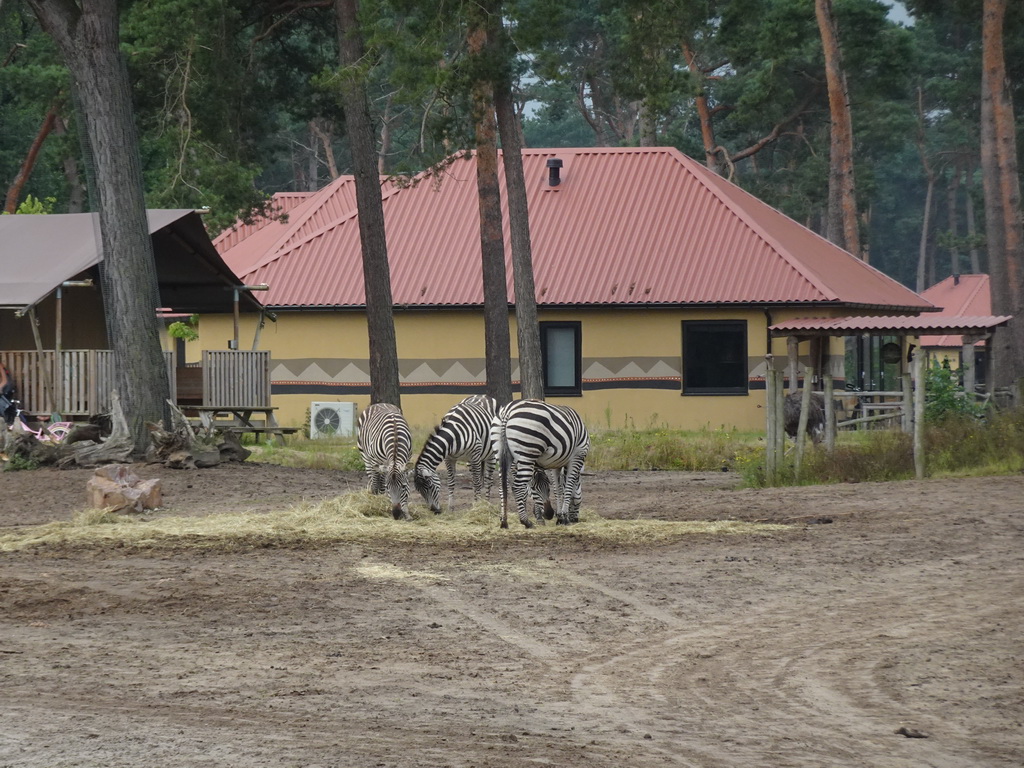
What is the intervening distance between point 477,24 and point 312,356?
44.3 ft

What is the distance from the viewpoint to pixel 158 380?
2311cm

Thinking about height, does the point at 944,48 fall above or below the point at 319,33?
above

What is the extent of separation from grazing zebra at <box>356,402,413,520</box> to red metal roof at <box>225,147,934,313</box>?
15725 mm

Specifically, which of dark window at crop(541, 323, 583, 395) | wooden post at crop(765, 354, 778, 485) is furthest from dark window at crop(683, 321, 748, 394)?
wooden post at crop(765, 354, 778, 485)

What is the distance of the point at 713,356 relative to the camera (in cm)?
3378

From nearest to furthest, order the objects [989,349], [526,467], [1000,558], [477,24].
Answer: [1000,558]
[526,467]
[477,24]
[989,349]

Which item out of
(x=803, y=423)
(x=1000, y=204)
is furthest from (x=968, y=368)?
(x=1000, y=204)

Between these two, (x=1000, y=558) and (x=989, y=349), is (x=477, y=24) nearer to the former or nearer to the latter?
(x=989, y=349)

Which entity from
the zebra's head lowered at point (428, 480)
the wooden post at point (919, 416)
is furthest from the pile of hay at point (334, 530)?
the wooden post at point (919, 416)

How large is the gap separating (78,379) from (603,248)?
45.9ft

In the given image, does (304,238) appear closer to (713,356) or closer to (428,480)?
(713,356)

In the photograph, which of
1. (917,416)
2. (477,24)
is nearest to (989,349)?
(917,416)

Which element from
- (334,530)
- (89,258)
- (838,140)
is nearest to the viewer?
(334,530)

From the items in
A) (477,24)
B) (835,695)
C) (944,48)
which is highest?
(944,48)
